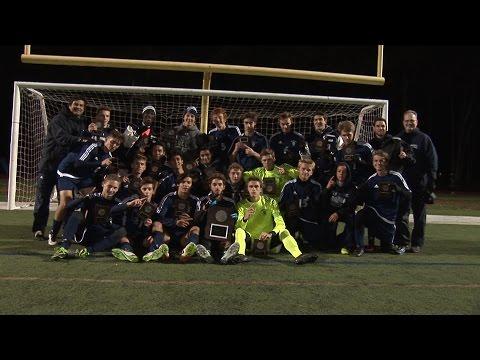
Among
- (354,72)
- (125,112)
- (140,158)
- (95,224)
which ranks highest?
(354,72)

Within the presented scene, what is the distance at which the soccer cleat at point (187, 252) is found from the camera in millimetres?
4590

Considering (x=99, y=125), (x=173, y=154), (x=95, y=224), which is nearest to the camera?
(x=95, y=224)

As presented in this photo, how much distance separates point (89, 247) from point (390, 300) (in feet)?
9.92

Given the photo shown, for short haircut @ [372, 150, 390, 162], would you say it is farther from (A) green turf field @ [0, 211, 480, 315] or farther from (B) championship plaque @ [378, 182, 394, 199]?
(A) green turf field @ [0, 211, 480, 315]

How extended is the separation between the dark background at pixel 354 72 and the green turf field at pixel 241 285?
16.9 metres

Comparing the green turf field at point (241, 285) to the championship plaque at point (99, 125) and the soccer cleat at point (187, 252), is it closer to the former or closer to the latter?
the soccer cleat at point (187, 252)

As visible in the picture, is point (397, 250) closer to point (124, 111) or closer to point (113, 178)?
point (113, 178)

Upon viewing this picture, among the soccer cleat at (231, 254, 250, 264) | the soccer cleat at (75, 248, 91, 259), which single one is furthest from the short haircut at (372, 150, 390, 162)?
the soccer cleat at (75, 248, 91, 259)

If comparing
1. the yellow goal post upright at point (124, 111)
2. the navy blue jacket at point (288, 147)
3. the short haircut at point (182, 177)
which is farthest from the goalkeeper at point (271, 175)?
the yellow goal post upright at point (124, 111)

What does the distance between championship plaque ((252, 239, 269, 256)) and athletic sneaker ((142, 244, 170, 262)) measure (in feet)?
3.46

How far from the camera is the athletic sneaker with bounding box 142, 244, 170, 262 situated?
15.2 ft

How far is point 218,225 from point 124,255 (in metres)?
0.99

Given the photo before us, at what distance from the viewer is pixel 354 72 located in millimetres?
23047

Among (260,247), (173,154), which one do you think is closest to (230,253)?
(260,247)
